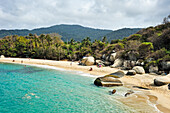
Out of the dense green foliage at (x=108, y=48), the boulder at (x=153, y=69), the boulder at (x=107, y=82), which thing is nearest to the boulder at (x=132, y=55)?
the dense green foliage at (x=108, y=48)

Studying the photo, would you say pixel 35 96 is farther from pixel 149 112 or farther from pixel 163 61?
pixel 163 61

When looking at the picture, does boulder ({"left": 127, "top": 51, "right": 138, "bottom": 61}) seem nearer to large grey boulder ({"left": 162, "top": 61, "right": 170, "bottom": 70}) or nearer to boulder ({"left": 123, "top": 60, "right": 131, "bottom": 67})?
boulder ({"left": 123, "top": 60, "right": 131, "bottom": 67})

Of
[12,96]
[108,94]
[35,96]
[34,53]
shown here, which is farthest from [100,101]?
[34,53]

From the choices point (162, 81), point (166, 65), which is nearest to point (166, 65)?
point (166, 65)

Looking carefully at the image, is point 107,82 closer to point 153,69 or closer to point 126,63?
point 153,69

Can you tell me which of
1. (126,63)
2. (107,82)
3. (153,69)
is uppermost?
(126,63)

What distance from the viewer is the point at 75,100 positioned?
36.2 ft

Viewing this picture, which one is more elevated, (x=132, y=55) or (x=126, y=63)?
(x=132, y=55)

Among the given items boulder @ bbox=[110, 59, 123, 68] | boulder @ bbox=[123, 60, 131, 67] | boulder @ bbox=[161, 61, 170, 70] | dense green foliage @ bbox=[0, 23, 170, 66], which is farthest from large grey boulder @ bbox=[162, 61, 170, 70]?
boulder @ bbox=[110, 59, 123, 68]

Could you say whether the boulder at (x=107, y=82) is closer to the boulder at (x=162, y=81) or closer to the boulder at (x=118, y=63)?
the boulder at (x=162, y=81)

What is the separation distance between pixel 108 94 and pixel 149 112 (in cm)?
449

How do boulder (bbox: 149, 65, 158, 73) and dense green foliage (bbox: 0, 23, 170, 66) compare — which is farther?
dense green foliage (bbox: 0, 23, 170, 66)

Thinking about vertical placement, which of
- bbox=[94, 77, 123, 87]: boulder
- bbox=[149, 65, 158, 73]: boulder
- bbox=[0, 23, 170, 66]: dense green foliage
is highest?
bbox=[0, 23, 170, 66]: dense green foliage

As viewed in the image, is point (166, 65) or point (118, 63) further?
point (118, 63)
